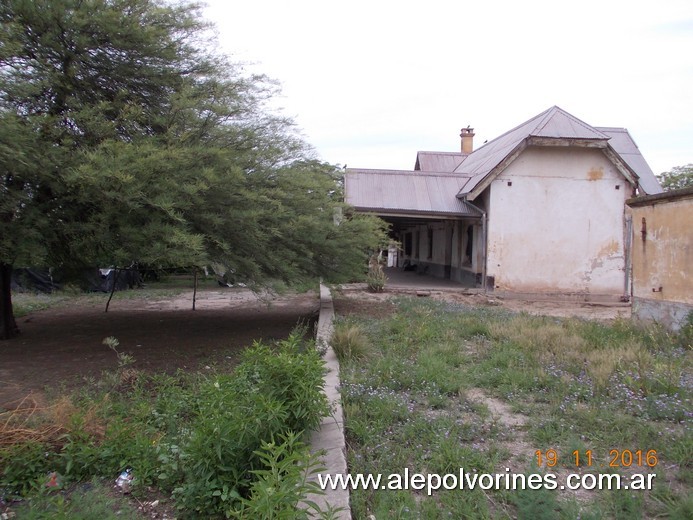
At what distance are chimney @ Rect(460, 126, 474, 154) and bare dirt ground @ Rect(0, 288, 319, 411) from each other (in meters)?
19.6

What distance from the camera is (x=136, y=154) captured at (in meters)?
7.47

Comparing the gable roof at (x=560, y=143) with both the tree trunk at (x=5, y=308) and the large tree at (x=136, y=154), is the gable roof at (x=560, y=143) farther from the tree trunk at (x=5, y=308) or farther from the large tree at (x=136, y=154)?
the tree trunk at (x=5, y=308)

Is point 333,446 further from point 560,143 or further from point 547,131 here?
point 547,131

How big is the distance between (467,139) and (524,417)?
94.8 ft

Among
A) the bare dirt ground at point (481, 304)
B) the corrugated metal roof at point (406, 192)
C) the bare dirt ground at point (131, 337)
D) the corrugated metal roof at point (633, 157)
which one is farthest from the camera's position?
the corrugated metal roof at point (633, 157)

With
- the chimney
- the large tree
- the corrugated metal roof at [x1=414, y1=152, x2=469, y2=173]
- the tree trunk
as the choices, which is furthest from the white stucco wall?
the chimney

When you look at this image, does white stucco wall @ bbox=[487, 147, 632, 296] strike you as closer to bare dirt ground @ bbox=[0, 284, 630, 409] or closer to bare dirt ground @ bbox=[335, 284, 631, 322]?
bare dirt ground @ bbox=[335, 284, 631, 322]

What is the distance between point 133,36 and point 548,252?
46.6 feet

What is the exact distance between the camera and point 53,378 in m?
6.88

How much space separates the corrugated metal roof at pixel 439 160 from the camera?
88.5 ft

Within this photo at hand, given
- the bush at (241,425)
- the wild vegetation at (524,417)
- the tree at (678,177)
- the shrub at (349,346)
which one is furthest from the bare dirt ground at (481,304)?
the tree at (678,177)

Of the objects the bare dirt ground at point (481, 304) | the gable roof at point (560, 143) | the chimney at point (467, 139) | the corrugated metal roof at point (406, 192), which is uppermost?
the chimney at point (467, 139)

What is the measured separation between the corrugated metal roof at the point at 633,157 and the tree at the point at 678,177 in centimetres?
1518
